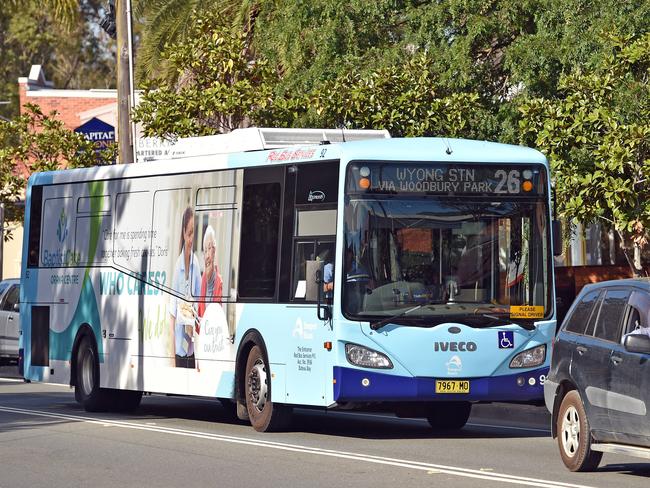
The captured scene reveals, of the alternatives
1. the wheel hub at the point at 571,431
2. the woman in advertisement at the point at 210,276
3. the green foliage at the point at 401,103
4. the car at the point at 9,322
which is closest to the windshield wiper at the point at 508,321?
the wheel hub at the point at 571,431

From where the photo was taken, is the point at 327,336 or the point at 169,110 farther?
the point at 169,110

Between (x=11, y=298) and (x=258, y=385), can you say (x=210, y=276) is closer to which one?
(x=258, y=385)

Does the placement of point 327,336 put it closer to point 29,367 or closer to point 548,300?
point 548,300

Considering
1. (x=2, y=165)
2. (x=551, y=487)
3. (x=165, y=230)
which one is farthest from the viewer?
(x=2, y=165)

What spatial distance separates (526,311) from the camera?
15.4 metres

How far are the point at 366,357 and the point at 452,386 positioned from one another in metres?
0.92

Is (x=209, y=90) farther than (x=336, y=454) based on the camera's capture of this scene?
Yes

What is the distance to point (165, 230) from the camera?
18750mm

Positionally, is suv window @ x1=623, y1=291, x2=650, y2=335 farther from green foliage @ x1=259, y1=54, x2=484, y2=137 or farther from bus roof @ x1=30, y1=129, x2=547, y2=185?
green foliage @ x1=259, y1=54, x2=484, y2=137

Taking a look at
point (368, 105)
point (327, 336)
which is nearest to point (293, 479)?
point (327, 336)

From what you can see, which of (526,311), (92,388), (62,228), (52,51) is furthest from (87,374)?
(52,51)

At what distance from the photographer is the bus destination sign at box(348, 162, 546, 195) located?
15219 mm

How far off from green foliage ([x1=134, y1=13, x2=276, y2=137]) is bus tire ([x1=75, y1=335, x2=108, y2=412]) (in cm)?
697

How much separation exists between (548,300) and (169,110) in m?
12.9
